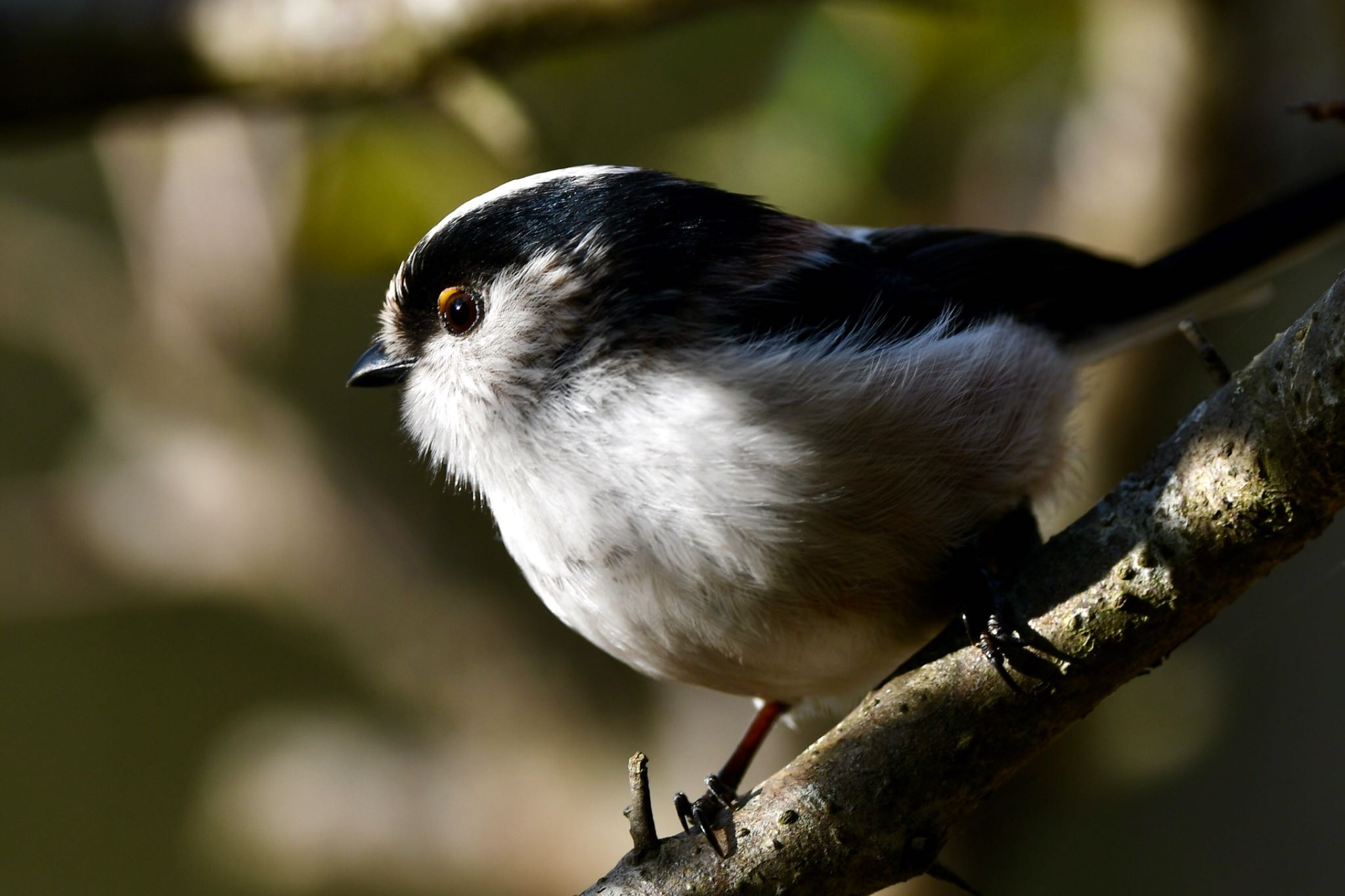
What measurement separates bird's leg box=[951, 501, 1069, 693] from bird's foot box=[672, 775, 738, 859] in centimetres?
40

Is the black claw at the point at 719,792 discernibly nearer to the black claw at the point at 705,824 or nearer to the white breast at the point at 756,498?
the black claw at the point at 705,824

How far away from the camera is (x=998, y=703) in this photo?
4.87 feet

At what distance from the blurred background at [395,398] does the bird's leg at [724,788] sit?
2.18 feet

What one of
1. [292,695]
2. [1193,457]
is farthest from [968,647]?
[292,695]

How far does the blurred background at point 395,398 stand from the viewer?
9.33ft

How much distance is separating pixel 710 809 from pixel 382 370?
0.92 meters

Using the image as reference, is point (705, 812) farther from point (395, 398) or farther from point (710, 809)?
point (395, 398)

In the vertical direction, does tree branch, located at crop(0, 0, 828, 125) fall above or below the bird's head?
above

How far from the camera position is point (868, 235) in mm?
2186

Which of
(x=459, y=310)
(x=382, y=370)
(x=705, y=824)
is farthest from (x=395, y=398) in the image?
(x=705, y=824)

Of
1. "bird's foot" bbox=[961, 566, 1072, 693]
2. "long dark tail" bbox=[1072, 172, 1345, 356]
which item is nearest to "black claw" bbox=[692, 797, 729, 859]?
"bird's foot" bbox=[961, 566, 1072, 693]

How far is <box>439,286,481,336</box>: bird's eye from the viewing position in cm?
189

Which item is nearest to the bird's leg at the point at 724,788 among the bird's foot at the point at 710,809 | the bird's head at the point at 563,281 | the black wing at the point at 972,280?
the bird's foot at the point at 710,809

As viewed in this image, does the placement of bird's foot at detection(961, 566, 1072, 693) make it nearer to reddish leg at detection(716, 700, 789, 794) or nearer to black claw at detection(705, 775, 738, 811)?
black claw at detection(705, 775, 738, 811)
